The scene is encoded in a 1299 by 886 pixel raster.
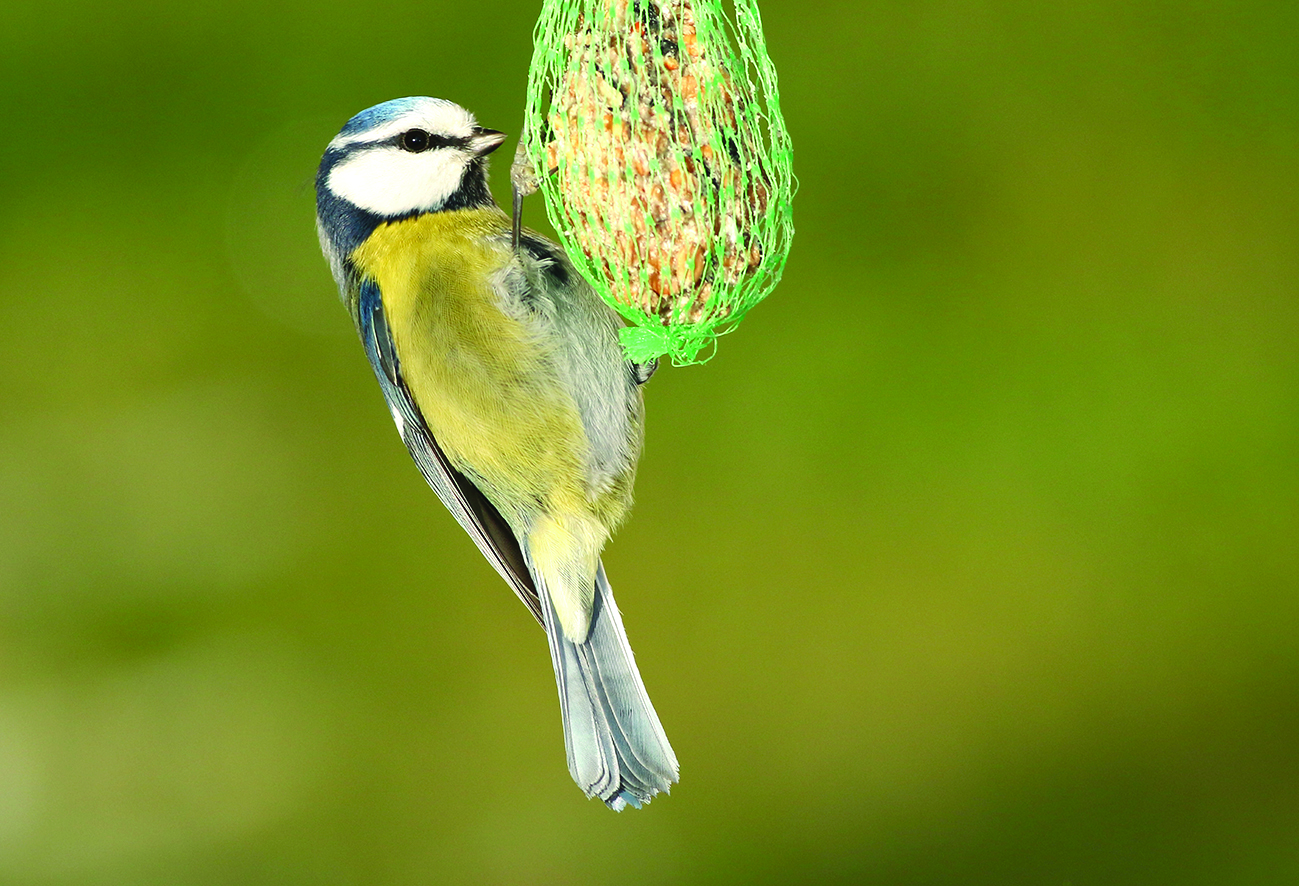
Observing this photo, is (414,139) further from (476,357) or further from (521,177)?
(476,357)

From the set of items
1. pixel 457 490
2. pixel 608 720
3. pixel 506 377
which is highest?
pixel 506 377

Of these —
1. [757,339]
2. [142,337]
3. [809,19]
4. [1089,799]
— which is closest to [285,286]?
[142,337]

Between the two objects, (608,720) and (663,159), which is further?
(608,720)

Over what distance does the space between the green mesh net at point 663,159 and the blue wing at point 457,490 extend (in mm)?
460

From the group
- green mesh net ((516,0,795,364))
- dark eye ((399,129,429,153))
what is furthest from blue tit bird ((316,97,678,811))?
green mesh net ((516,0,795,364))

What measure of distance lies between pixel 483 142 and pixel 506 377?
12.7 inches

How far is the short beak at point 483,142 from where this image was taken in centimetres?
154

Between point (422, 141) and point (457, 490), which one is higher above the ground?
point (422, 141)

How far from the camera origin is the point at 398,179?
5.24 feet

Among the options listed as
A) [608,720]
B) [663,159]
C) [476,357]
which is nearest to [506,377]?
[476,357]

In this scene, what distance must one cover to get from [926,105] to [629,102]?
1.69 m

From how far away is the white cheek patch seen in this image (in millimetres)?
1560

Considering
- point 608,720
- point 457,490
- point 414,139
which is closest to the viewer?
point 414,139

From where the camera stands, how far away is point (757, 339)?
289cm
